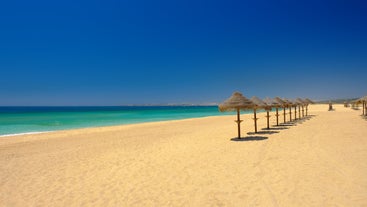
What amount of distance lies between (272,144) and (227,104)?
2.49 meters

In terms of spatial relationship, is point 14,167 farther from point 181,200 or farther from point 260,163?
point 260,163

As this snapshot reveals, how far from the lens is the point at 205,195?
436 cm

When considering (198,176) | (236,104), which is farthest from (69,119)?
(198,176)

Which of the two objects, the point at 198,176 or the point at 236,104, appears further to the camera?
the point at 236,104

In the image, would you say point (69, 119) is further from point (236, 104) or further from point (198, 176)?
point (198, 176)

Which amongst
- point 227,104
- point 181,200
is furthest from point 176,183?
point 227,104

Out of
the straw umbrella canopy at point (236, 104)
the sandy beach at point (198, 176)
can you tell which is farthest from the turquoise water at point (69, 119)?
the straw umbrella canopy at point (236, 104)

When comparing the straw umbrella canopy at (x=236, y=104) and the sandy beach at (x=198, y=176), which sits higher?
the straw umbrella canopy at (x=236, y=104)

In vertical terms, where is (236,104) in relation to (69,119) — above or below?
above

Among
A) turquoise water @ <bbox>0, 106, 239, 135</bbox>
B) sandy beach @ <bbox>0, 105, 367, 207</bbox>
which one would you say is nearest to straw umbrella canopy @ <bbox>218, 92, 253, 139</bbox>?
sandy beach @ <bbox>0, 105, 367, 207</bbox>

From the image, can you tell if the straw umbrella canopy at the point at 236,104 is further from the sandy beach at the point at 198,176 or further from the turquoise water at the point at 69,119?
the turquoise water at the point at 69,119

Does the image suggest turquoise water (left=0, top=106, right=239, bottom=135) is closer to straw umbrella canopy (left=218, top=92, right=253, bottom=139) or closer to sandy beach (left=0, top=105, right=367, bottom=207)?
sandy beach (left=0, top=105, right=367, bottom=207)

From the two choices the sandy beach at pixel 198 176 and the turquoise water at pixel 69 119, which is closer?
the sandy beach at pixel 198 176

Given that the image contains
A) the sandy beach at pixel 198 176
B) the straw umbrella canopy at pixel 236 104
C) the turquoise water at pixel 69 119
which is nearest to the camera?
the sandy beach at pixel 198 176
